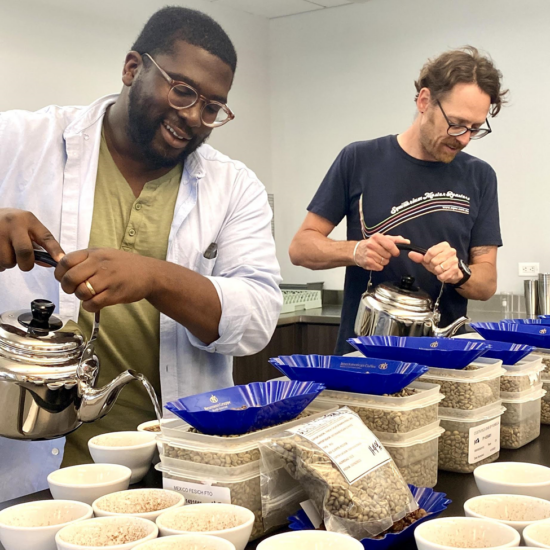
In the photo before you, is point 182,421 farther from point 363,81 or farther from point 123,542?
point 363,81

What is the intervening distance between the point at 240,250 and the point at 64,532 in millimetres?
916

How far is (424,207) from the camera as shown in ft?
7.50

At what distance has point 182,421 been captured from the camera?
0.98m

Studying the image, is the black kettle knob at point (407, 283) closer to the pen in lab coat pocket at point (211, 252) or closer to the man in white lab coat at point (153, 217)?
the man in white lab coat at point (153, 217)

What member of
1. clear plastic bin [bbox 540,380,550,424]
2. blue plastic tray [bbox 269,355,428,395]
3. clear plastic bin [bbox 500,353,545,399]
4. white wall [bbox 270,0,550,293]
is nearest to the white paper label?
blue plastic tray [bbox 269,355,428,395]

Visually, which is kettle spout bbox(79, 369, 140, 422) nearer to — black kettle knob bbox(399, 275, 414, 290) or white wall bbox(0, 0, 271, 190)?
black kettle knob bbox(399, 275, 414, 290)

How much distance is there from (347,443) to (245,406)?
17 centimetres

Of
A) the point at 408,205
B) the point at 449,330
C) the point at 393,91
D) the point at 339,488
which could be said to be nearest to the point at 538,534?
the point at 339,488

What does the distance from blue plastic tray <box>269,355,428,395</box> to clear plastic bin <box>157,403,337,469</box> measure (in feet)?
0.44

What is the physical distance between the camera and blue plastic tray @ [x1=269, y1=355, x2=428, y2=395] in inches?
41.9

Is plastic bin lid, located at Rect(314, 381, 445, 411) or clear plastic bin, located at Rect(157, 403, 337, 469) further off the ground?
plastic bin lid, located at Rect(314, 381, 445, 411)

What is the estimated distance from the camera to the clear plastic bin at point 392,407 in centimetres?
105

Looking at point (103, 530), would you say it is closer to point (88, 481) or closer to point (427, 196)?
point (88, 481)

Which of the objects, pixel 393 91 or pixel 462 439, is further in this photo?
pixel 393 91
